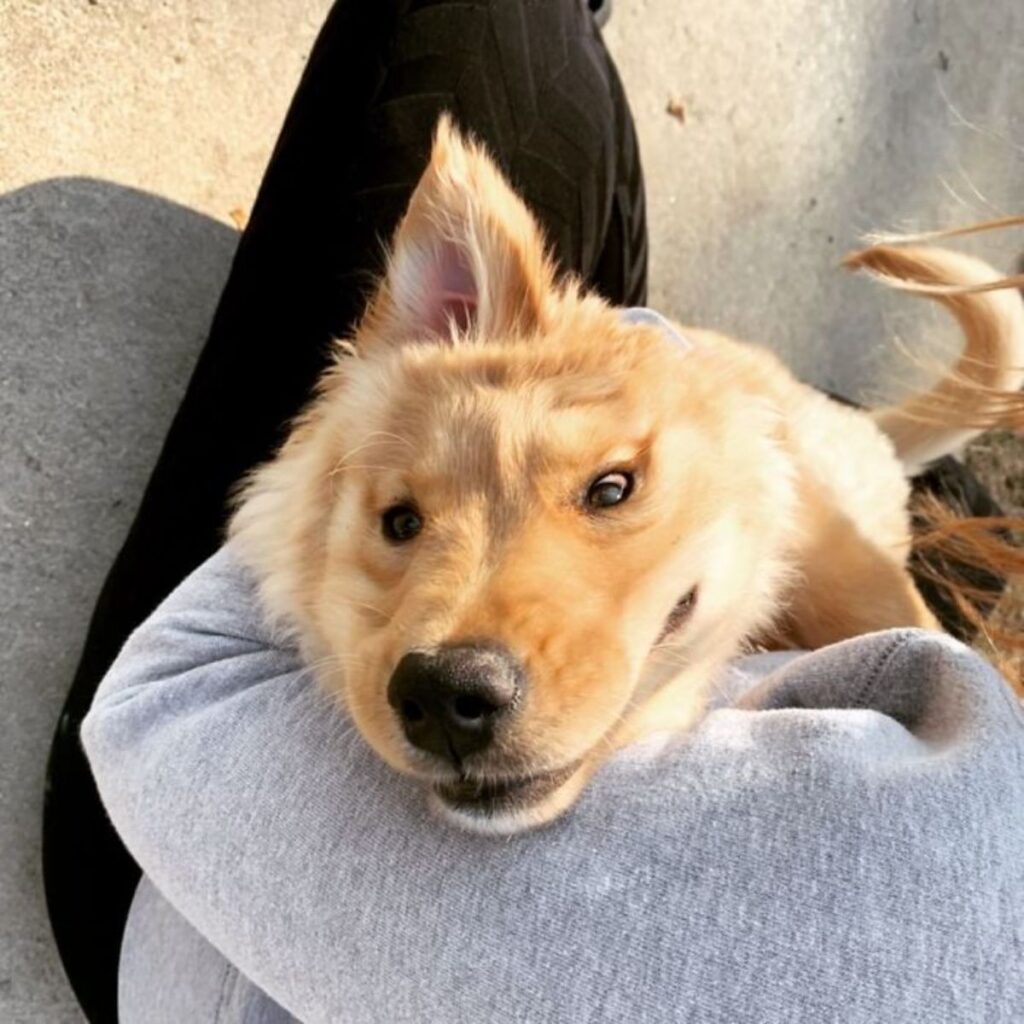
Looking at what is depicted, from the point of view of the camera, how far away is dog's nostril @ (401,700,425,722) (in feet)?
3.78

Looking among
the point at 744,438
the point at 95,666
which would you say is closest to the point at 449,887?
the point at 744,438

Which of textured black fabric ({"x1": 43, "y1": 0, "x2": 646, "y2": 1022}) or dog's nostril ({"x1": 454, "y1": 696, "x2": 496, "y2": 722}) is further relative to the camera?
textured black fabric ({"x1": 43, "y1": 0, "x2": 646, "y2": 1022})

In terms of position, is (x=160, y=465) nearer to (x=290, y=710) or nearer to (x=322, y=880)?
(x=290, y=710)

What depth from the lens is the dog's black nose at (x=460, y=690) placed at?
1122 mm

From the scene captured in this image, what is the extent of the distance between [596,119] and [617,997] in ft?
6.15

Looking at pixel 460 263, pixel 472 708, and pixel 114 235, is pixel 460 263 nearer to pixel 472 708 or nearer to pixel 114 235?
pixel 472 708

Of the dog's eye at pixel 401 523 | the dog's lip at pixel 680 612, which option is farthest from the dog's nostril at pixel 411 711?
the dog's lip at pixel 680 612

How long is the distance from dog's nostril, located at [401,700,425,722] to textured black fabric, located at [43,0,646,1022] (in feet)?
3.67

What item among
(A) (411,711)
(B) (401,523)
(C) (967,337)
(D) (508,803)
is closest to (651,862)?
(D) (508,803)

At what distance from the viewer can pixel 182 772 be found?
4.36 feet

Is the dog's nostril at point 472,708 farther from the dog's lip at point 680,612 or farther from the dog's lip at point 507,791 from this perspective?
the dog's lip at point 680,612

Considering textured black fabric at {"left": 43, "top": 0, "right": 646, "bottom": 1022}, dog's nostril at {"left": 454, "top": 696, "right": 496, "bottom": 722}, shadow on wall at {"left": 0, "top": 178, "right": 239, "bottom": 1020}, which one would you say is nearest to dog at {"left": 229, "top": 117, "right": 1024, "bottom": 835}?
dog's nostril at {"left": 454, "top": 696, "right": 496, "bottom": 722}

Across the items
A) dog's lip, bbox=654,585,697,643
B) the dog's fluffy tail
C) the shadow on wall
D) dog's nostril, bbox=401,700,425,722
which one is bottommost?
the shadow on wall

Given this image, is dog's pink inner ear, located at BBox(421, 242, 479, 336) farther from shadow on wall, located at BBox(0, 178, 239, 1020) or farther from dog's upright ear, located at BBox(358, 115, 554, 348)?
shadow on wall, located at BBox(0, 178, 239, 1020)
